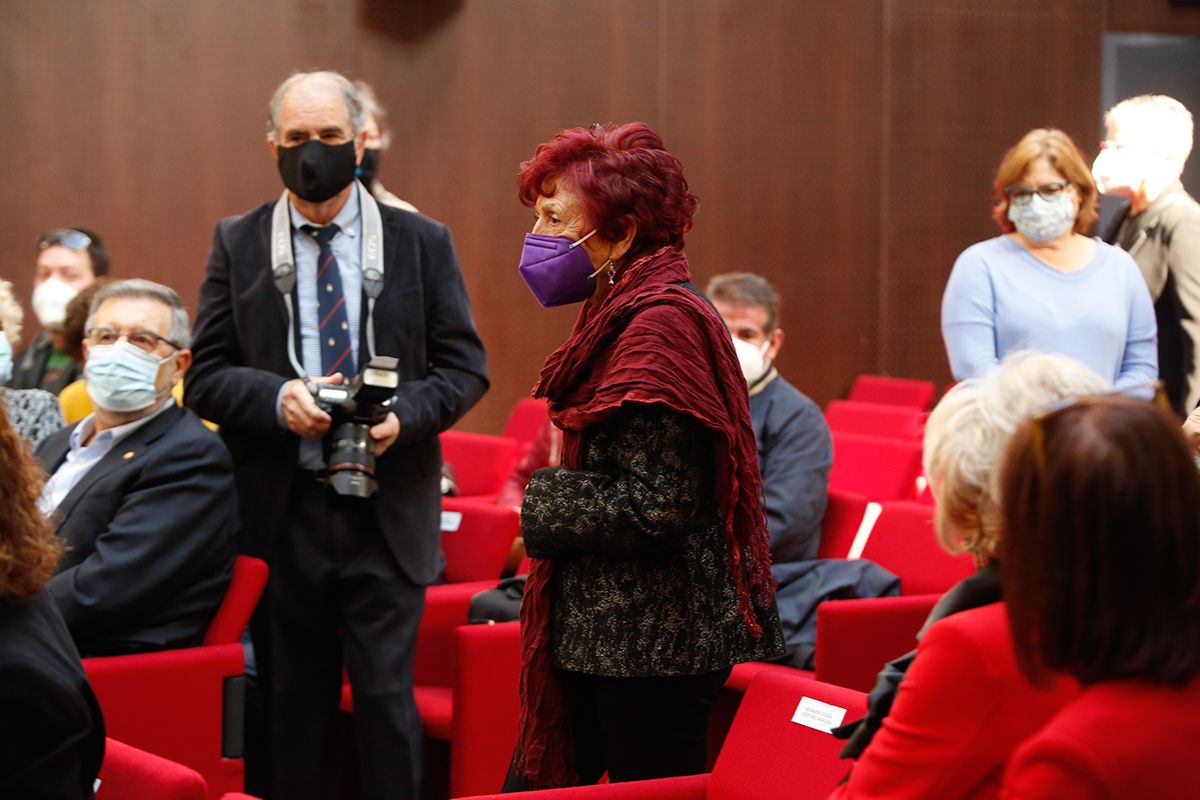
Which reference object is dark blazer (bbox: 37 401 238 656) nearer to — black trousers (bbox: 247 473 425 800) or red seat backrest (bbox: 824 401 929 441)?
black trousers (bbox: 247 473 425 800)

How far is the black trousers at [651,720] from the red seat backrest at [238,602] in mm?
979

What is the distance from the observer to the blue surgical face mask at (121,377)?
305 centimetres

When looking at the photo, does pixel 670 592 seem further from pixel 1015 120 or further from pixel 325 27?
pixel 1015 120

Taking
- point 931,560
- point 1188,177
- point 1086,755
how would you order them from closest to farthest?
point 1086,755 → point 931,560 → point 1188,177

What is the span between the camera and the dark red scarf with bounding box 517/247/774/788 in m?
2.05

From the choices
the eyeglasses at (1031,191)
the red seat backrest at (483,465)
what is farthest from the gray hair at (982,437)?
the red seat backrest at (483,465)

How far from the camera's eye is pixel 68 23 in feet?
19.3

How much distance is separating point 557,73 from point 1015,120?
236 centimetres

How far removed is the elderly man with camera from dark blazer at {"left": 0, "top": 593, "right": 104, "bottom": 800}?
1.32 m

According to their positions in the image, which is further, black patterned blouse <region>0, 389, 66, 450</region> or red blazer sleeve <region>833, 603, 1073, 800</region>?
black patterned blouse <region>0, 389, 66, 450</region>

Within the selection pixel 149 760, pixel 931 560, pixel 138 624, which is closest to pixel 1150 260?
pixel 931 560

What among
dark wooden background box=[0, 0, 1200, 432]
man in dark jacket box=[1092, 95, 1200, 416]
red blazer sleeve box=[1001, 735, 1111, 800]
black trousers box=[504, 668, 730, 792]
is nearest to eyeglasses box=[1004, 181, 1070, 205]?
man in dark jacket box=[1092, 95, 1200, 416]

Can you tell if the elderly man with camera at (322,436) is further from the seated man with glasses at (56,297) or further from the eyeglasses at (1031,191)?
the eyeglasses at (1031,191)

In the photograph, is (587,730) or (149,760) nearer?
(149,760)
